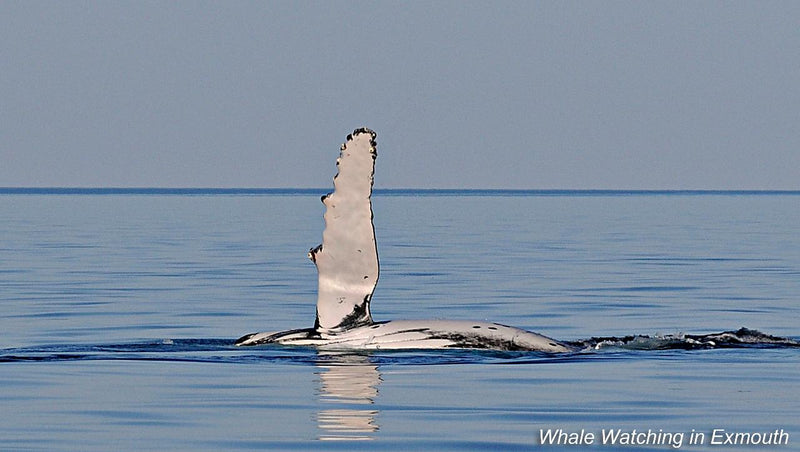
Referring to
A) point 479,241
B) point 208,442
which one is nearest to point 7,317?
point 208,442

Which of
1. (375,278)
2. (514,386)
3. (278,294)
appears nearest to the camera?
(514,386)

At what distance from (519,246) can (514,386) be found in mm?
37209

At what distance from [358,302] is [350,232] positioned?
0.82 meters

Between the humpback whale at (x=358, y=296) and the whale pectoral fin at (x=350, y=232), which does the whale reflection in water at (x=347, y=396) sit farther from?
the whale pectoral fin at (x=350, y=232)

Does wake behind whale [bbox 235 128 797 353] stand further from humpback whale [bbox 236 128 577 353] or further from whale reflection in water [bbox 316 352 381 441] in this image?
whale reflection in water [bbox 316 352 381 441]

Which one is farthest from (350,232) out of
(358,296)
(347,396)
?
(347,396)

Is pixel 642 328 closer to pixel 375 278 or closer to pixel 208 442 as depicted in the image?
pixel 375 278

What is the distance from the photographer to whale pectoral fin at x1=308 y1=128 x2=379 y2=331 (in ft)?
63.0

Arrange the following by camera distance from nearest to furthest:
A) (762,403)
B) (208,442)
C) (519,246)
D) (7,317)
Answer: (208,442)
(762,403)
(7,317)
(519,246)

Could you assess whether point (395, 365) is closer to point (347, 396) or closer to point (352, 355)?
point (352, 355)

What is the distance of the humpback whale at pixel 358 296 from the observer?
1922cm

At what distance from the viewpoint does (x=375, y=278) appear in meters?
19.4

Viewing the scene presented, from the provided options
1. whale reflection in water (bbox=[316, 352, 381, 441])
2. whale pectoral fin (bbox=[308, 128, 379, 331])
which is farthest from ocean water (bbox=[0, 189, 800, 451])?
whale pectoral fin (bbox=[308, 128, 379, 331])

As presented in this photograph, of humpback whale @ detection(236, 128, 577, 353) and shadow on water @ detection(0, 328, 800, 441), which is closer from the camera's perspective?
shadow on water @ detection(0, 328, 800, 441)
